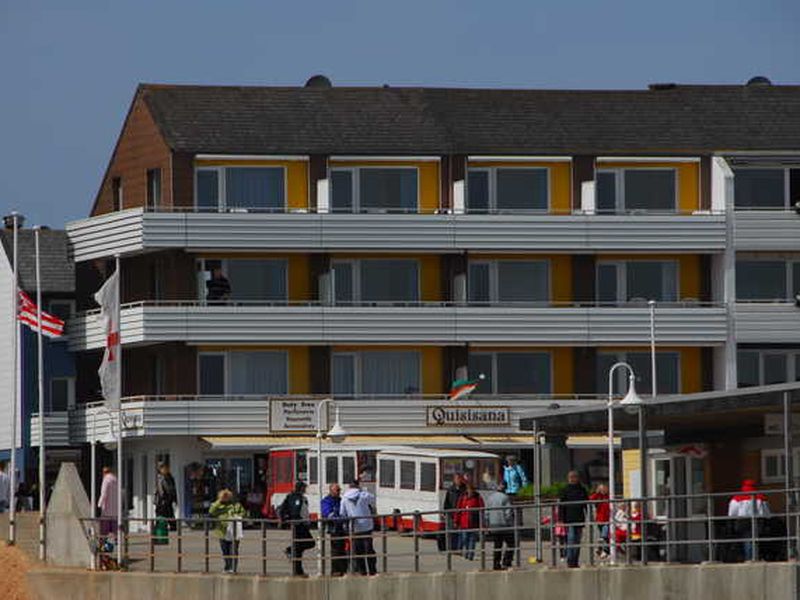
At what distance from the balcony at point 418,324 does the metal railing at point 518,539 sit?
95.2 ft

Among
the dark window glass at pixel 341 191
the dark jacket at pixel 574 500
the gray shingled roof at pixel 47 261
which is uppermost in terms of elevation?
the dark window glass at pixel 341 191

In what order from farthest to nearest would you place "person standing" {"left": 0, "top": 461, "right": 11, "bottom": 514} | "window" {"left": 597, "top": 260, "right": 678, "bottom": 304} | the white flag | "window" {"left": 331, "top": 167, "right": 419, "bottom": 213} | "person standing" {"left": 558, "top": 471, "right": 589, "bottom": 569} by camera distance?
"window" {"left": 597, "top": 260, "right": 678, "bottom": 304} < "window" {"left": 331, "top": 167, "right": 419, "bottom": 213} < "person standing" {"left": 0, "top": 461, "right": 11, "bottom": 514} < the white flag < "person standing" {"left": 558, "top": 471, "right": 589, "bottom": 569}

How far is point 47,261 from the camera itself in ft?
313

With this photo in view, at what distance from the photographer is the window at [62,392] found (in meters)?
91.4

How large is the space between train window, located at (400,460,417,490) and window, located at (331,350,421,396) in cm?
1282

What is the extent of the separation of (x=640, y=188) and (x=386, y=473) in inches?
669

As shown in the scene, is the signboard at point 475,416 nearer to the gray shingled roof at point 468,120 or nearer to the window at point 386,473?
the gray shingled roof at point 468,120

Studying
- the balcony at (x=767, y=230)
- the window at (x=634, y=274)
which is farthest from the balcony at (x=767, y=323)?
the window at (x=634, y=274)

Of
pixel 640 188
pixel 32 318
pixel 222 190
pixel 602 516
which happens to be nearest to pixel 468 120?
pixel 640 188

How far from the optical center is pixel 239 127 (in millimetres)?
86688

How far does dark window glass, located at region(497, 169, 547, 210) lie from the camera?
87.2m

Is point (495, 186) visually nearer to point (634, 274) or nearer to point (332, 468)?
point (634, 274)

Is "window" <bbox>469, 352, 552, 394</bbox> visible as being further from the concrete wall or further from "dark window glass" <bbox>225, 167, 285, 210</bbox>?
the concrete wall

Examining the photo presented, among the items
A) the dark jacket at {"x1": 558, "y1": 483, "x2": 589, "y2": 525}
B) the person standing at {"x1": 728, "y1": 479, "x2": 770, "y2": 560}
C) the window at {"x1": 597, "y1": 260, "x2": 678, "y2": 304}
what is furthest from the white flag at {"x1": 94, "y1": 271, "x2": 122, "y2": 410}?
the window at {"x1": 597, "y1": 260, "x2": 678, "y2": 304}
